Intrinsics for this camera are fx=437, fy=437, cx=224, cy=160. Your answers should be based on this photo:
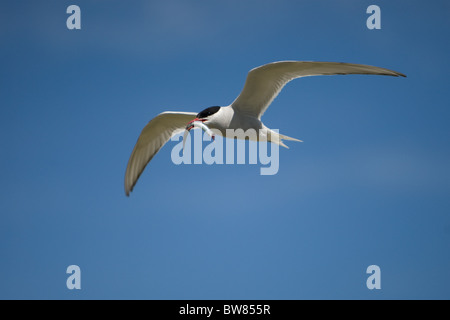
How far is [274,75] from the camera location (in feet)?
23.8

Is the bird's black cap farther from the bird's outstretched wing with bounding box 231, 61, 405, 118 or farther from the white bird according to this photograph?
the bird's outstretched wing with bounding box 231, 61, 405, 118

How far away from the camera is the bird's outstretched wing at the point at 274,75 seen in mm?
6754

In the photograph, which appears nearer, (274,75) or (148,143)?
(274,75)

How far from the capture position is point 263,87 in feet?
A: 24.3

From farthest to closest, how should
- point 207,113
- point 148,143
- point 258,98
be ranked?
point 148,143, point 258,98, point 207,113

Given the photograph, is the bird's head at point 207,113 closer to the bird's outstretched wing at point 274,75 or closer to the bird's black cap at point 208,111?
the bird's black cap at point 208,111

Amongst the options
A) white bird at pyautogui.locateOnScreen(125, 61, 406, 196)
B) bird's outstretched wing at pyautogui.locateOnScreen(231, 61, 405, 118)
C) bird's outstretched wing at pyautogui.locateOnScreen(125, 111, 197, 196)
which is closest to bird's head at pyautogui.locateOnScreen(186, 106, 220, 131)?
white bird at pyautogui.locateOnScreen(125, 61, 406, 196)

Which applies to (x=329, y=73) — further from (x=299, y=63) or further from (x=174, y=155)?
(x=174, y=155)

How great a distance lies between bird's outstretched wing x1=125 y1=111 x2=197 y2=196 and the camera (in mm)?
8727

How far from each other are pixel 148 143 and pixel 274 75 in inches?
122

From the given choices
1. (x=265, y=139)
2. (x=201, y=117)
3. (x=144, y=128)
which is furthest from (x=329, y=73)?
(x=144, y=128)

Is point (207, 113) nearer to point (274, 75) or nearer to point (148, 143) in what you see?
point (274, 75)

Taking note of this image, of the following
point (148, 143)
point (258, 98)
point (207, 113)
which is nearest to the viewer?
point (207, 113)

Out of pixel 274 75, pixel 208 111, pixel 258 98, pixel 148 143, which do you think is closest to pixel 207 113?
pixel 208 111
